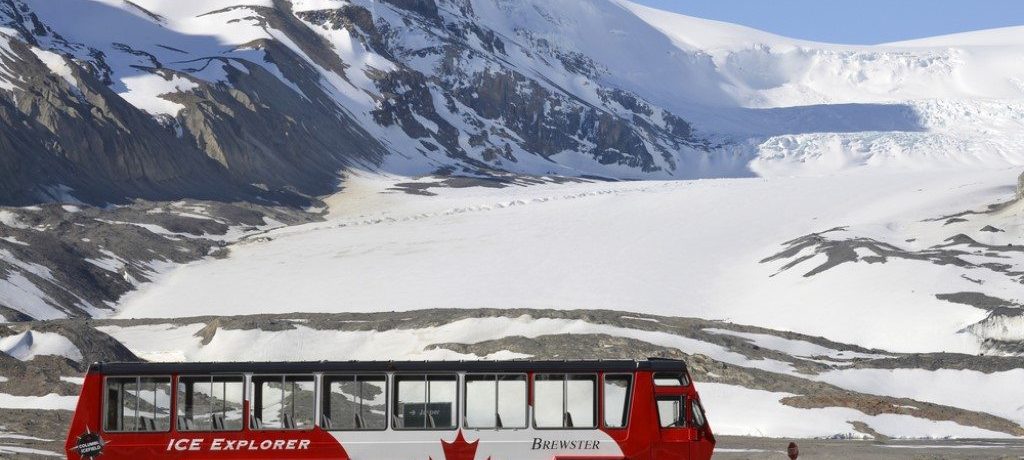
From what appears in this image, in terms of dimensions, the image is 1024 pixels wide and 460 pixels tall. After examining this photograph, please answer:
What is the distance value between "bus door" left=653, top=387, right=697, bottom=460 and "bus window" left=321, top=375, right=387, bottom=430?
6.03 metres

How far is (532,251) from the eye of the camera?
137000 mm

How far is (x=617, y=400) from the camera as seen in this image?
1298 inches

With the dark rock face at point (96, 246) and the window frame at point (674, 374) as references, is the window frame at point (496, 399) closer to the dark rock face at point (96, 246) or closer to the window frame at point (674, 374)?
the window frame at point (674, 374)

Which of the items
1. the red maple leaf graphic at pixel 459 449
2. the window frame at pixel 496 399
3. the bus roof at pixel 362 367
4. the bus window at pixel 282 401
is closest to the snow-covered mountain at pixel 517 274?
the bus roof at pixel 362 367

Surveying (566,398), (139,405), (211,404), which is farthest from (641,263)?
(139,405)

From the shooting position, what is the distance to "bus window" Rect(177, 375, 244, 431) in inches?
1283

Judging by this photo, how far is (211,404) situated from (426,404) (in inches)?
185

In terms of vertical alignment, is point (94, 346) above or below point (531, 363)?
below

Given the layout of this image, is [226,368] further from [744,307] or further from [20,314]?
[744,307]

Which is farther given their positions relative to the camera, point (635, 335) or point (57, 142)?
point (57, 142)

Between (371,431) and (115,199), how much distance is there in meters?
139

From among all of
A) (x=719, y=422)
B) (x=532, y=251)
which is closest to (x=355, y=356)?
(x=719, y=422)

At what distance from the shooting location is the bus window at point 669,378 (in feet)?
108

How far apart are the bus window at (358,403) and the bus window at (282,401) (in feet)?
1.29
